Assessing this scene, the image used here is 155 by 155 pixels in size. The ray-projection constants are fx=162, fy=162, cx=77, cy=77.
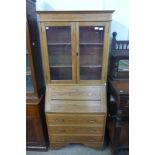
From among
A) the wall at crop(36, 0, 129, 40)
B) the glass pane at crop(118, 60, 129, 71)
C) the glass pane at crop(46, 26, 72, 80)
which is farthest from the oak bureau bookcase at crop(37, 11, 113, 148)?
the wall at crop(36, 0, 129, 40)

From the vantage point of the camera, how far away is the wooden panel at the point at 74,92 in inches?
71.1

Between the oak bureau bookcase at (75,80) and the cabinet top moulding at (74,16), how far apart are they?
0.09m

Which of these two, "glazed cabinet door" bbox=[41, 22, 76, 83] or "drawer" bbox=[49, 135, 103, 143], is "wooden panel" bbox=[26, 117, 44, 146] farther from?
"glazed cabinet door" bbox=[41, 22, 76, 83]

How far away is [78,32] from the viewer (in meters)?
1.64

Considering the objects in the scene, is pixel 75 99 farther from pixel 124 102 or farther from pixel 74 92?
pixel 124 102

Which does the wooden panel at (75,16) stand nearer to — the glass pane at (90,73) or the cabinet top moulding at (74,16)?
the cabinet top moulding at (74,16)

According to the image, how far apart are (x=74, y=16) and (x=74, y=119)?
110 centimetres

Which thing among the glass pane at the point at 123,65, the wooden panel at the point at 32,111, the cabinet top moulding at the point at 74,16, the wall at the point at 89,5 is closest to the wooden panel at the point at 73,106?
the wooden panel at the point at 32,111

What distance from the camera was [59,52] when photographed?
6.01ft

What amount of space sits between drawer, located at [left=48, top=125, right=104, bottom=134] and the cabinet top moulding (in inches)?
46.5

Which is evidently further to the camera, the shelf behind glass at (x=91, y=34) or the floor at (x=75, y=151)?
the floor at (x=75, y=151)
